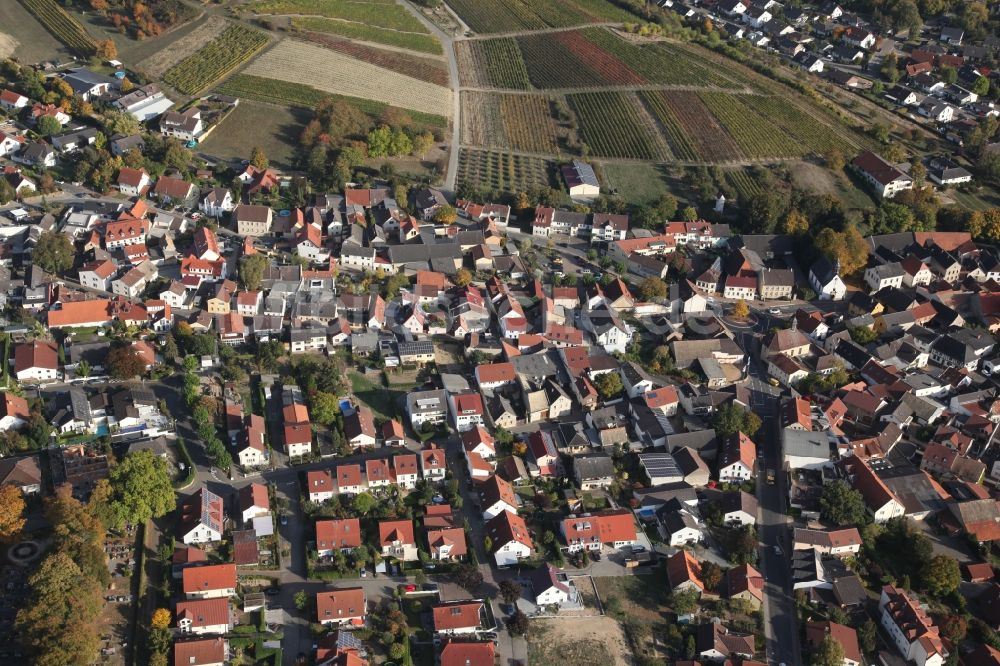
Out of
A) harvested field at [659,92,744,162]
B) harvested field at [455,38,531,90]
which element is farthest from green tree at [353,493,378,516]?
harvested field at [455,38,531,90]

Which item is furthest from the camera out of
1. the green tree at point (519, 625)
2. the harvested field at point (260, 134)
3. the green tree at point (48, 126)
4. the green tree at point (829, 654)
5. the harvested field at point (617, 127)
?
the harvested field at point (617, 127)

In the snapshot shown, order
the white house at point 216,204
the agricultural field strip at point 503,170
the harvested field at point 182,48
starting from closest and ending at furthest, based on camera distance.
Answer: the white house at point 216,204
the agricultural field strip at point 503,170
the harvested field at point 182,48

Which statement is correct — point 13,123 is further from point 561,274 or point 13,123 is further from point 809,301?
point 809,301

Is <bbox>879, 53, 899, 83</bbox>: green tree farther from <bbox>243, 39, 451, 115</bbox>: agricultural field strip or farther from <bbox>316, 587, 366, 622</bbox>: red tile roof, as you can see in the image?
<bbox>316, 587, 366, 622</bbox>: red tile roof

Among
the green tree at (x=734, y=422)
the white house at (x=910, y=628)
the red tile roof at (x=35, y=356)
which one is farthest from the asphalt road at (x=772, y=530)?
the red tile roof at (x=35, y=356)

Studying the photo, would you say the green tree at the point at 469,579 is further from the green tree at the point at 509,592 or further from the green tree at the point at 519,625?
the green tree at the point at 519,625

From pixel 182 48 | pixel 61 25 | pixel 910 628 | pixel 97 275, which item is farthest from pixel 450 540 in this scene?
pixel 61 25
